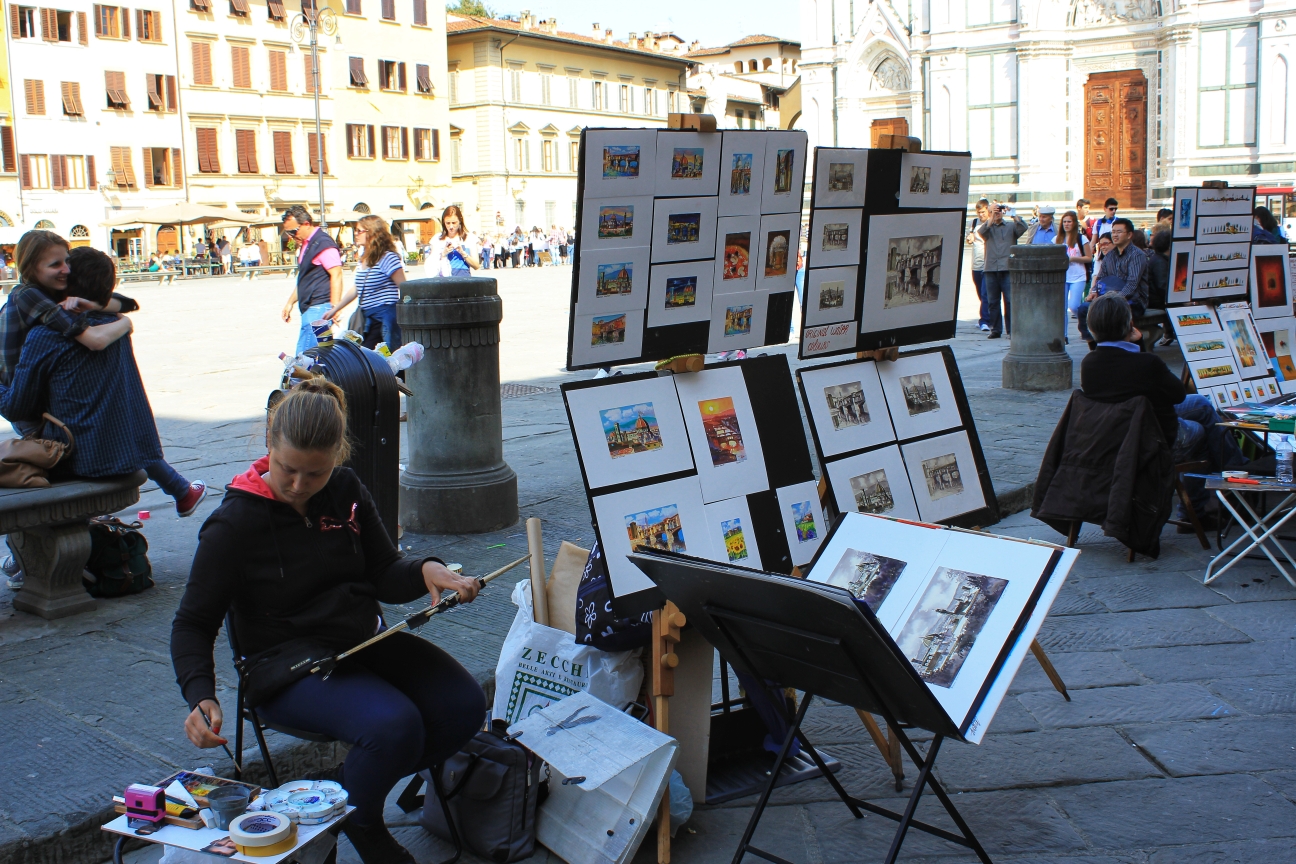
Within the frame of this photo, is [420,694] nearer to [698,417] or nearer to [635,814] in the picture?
[635,814]

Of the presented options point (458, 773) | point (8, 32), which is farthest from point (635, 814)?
point (8, 32)

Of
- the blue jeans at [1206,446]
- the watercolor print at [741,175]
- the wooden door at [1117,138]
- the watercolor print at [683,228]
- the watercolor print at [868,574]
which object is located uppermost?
the wooden door at [1117,138]

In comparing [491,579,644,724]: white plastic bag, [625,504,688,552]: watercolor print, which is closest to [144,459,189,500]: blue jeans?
[491,579,644,724]: white plastic bag

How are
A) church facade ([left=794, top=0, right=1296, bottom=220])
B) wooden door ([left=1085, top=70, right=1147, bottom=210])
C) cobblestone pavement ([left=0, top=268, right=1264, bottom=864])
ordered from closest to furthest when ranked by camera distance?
1. cobblestone pavement ([left=0, top=268, right=1264, bottom=864])
2. church facade ([left=794, top=0, right=1296, bottom=220])
3. wooden door ([left=1085, top=70, right=1147, bottom=210])

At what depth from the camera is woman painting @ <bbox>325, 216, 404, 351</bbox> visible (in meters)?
8.00

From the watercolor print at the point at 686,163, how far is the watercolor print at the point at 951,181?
1213mm

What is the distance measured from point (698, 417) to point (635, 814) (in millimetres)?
1108

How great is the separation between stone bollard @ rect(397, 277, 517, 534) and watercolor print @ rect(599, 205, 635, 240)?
2374 mm

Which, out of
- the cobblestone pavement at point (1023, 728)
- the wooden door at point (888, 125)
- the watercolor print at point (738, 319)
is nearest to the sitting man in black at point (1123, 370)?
the cobblestone pavement at point (1023, 728)

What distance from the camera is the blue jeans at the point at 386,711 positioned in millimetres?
2600

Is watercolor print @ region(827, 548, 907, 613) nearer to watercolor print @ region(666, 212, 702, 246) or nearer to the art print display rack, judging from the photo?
the art print display rack

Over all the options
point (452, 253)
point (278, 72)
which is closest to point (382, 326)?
point (452, 253)

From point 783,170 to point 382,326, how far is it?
521cm

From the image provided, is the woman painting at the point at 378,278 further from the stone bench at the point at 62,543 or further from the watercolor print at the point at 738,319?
the watercolor print at the point at 738,319
